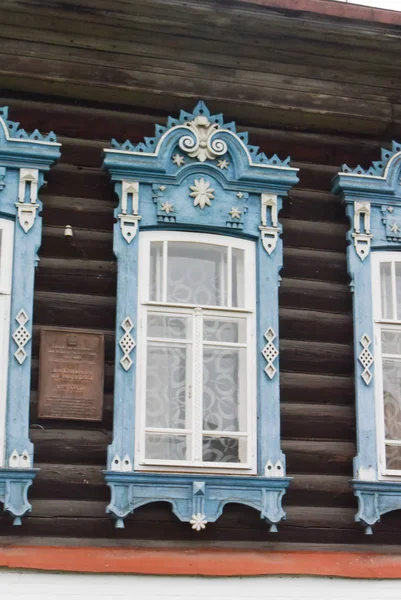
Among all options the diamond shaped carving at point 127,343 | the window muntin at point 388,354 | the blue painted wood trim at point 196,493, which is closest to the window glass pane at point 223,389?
the blue painted wood trim at point 196,493

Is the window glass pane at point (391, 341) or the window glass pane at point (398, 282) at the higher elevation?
the window glass pane at point (398, 282)

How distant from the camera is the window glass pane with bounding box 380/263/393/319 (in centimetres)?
742

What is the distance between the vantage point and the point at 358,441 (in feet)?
23.1

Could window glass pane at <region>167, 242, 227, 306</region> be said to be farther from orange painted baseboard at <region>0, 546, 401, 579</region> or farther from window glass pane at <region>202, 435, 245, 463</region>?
orange painted baseboard at <region>0, 546, 401, 579</region>

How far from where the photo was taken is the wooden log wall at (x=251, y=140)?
667cm

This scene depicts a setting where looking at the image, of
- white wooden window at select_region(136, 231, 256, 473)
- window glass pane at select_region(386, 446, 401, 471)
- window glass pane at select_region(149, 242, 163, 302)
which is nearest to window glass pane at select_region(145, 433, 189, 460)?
white wooden window at select_region(136, 231, 256, 473)

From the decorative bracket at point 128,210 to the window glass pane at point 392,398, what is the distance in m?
1.89

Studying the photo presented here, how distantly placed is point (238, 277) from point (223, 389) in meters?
0.76

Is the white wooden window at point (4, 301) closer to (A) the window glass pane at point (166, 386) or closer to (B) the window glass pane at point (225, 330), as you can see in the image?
(A) the window glass pane at point (166, 386)

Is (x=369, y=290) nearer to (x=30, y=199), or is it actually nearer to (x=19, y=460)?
(x=30, y=199)

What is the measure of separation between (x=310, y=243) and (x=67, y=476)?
227 centimetres

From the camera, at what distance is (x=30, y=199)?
690cm

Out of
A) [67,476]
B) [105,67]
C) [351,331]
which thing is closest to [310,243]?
[351,331]

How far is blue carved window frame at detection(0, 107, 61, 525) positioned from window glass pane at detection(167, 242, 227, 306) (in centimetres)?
91
